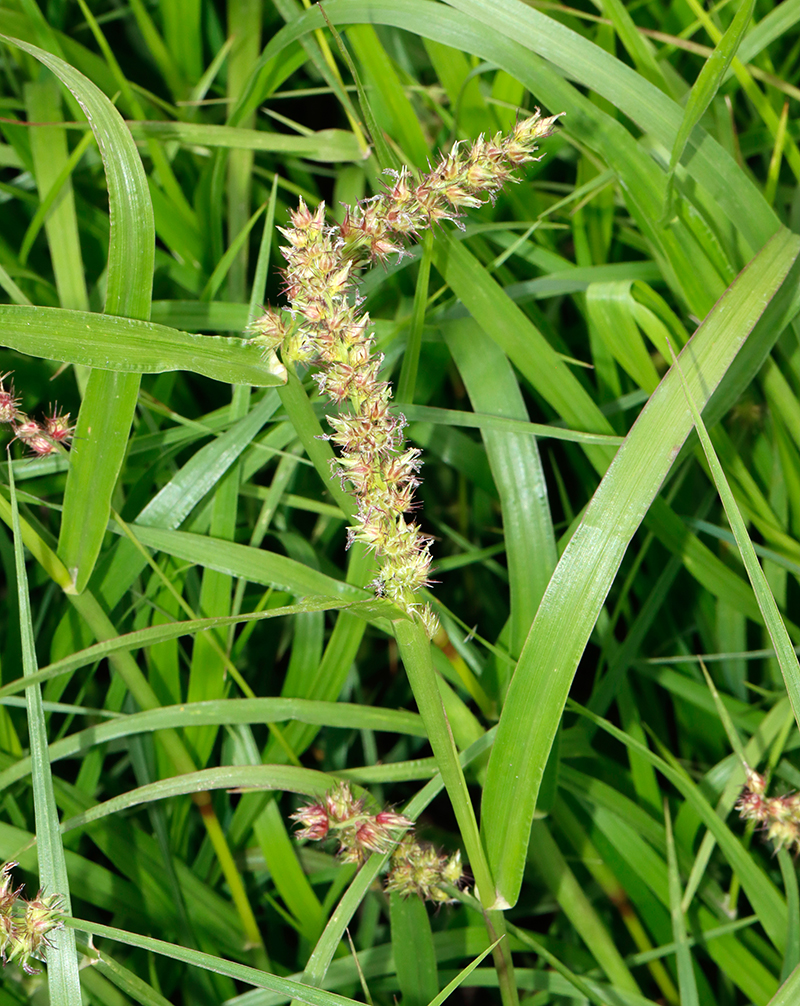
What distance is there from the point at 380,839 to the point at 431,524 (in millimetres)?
763

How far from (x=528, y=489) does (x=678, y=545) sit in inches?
11.4

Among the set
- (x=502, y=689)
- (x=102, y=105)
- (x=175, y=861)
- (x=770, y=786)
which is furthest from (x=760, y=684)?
(x=102, y=105)

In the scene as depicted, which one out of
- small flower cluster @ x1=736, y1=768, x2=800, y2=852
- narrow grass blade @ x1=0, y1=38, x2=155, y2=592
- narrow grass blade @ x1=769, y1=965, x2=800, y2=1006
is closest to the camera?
narrow grass blade @ x1=769, y1=965, x2=800, y2=1006

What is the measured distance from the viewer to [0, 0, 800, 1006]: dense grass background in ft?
2.75

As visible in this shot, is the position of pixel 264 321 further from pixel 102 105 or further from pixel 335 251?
pixel 102 105

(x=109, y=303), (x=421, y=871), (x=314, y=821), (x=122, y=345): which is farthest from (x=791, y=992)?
(x=109, y=303)

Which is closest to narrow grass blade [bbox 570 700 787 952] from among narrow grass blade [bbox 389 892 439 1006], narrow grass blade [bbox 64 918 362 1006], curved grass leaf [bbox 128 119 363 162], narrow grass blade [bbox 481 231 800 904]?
narrow grass blade [bbox 481 231 800 904]

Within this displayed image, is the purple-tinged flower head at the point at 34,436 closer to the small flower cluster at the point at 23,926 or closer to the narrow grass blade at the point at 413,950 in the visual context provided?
the small flower cluster at the point at 23,926

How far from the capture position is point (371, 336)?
2.01 ft

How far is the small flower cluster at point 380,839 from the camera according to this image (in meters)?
0.76

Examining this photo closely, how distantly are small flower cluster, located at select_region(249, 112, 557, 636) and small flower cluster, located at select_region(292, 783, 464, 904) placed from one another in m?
0.24

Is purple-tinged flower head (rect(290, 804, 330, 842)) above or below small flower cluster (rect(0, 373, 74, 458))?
below

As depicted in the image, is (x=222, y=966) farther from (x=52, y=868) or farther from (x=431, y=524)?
(x=431, y=524)

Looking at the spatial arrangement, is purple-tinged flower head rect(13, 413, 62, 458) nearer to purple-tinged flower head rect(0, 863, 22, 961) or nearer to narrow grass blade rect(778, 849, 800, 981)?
purple-tinged flower head rect(0, 863, 22, 961)
